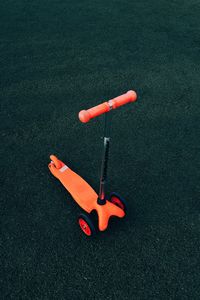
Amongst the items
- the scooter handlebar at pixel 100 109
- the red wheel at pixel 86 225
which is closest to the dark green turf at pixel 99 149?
the red wheel at pixel 86 225

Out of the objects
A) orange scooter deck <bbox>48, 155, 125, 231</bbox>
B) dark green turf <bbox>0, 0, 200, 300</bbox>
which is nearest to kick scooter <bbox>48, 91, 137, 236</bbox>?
orange scooter deck <bbox>48, 155, 125, 231</bbox>

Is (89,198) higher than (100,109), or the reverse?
(100,109)

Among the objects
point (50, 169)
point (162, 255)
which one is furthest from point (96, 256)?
point (50, 169)

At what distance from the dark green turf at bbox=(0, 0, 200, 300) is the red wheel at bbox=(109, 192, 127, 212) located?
0.14 meters

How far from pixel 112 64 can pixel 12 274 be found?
3164 millimetres

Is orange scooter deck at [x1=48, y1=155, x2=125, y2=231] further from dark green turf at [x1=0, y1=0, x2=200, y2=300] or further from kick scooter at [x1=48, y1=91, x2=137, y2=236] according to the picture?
dark green turf at [x1=0, y1=0, x2=200, y2=300]

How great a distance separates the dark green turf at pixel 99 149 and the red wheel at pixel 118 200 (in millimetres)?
138

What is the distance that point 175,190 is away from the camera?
272 centimetres

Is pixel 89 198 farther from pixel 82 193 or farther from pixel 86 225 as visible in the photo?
pixel 86 225

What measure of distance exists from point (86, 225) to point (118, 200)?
34 cm

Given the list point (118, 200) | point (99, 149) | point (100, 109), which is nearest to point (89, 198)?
point (118, 200)

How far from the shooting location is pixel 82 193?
250 centimetres

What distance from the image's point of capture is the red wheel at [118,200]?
2.40 metres

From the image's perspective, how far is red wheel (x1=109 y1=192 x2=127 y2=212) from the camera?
7.86 feet
